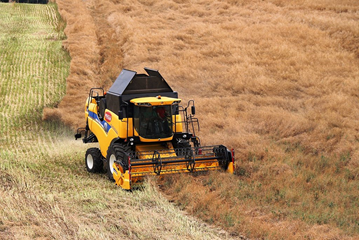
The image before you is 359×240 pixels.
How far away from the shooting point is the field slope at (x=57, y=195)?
8633 mm

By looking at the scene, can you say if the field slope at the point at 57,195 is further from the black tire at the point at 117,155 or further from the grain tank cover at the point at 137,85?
the grain tank cover at the point at 137,85

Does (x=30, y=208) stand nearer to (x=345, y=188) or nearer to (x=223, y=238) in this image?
(x=223, y=238)

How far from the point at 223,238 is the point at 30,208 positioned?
4.12 m

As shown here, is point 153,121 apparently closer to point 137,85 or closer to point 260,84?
point 137,85

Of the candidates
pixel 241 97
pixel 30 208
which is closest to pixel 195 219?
pixel 30 208

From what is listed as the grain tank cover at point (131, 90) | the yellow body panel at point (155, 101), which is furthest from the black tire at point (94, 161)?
the yellow body panel at point (155, 101)

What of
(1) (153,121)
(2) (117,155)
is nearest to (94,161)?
(2) (117,155)

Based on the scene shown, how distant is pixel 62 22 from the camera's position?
1453 inches

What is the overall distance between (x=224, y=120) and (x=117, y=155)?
20.6 feet

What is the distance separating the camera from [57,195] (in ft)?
35.1

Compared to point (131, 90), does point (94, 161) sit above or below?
below

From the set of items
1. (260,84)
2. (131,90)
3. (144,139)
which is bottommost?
(144,139)

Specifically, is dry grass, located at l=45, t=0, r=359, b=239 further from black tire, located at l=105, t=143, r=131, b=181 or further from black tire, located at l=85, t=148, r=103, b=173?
black tire, located at l=85, t=148, r=103, b=173

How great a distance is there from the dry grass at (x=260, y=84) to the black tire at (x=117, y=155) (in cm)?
136
